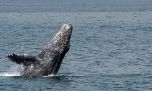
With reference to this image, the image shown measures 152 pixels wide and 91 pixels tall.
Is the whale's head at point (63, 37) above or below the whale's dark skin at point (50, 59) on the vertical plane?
above

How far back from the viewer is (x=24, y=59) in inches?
1112

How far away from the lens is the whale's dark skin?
28938 mm

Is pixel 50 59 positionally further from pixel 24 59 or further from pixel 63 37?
pixel 24 59

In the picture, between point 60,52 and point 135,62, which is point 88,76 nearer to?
point 60,52

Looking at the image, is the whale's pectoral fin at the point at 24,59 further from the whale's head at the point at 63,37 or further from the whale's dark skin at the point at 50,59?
the whale's head at the point at 63,37

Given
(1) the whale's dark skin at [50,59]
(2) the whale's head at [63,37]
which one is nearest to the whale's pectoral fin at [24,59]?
(1) the whale's dark skin at [50,59]

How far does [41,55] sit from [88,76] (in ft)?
9.14

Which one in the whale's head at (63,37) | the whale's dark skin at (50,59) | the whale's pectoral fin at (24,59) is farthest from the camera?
the whale's head at (63,37)

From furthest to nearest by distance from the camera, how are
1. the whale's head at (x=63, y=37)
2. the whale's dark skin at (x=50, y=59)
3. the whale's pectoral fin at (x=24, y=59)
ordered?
the whale's head at (x=63, y=37)
the whale's dark skin at (x=50, y=59)
the whale's pectoral fin at (x=24, y=59)

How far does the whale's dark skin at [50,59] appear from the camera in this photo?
28.9 metres

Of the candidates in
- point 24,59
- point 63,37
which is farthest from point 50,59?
point 24,59

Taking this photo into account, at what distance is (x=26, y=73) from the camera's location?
95.9 feet

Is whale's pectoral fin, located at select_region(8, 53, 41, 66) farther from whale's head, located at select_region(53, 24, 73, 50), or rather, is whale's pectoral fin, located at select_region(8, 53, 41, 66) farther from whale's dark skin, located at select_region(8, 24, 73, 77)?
whale's head, located at select_region(53, 24, 73, 50)

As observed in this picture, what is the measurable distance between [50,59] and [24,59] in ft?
4.64
